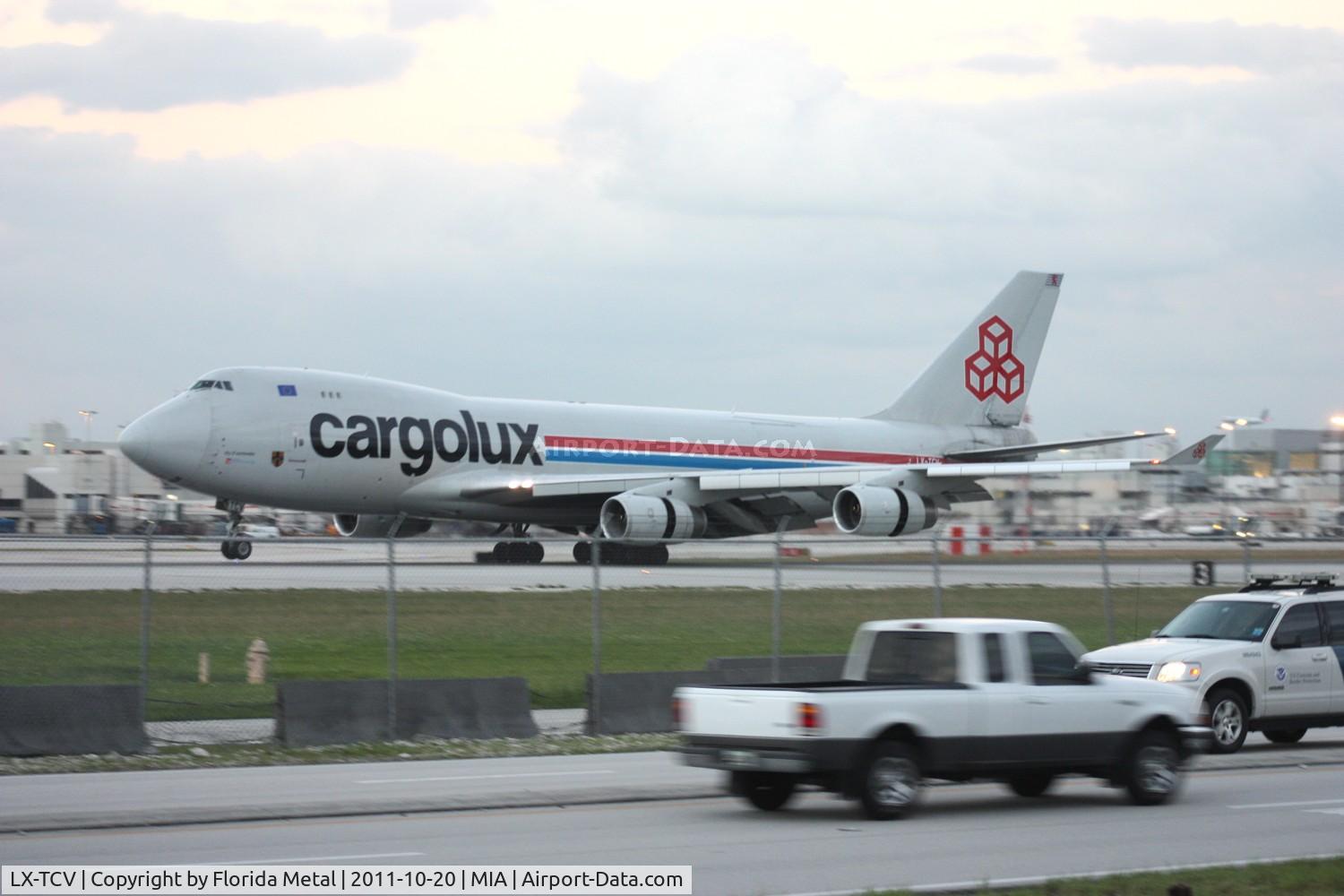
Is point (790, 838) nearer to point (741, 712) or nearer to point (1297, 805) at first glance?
point (741, 712)

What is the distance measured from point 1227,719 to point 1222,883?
304 inches

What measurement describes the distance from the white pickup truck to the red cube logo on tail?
41.5 meters

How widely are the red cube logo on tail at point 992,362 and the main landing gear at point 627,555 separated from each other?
16710 millimetres

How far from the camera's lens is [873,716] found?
11781 mm

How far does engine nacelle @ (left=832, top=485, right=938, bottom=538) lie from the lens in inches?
1667

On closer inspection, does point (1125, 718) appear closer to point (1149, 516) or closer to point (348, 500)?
point (348, 500)

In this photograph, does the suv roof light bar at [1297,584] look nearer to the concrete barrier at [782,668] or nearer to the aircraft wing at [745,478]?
the concrete barrier at [782,668]

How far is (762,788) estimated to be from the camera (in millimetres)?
12344

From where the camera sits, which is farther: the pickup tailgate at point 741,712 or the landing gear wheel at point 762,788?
the landing gear wheel at point 762,788

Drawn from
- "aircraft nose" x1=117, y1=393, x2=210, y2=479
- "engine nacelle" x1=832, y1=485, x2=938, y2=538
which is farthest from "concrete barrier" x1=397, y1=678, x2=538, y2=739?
"engine nacelle" x1=832, y1=485, x2=938, y2=538

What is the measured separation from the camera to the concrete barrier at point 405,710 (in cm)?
1675

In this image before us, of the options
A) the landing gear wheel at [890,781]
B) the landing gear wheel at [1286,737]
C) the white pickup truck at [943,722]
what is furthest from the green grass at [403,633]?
the landing gear wheel at [890,781]

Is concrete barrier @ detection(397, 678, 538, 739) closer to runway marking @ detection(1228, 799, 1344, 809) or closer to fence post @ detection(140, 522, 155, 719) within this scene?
fence post @ detection(140, 522, 155, 719)

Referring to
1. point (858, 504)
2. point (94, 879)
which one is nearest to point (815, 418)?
point (858, 504)
